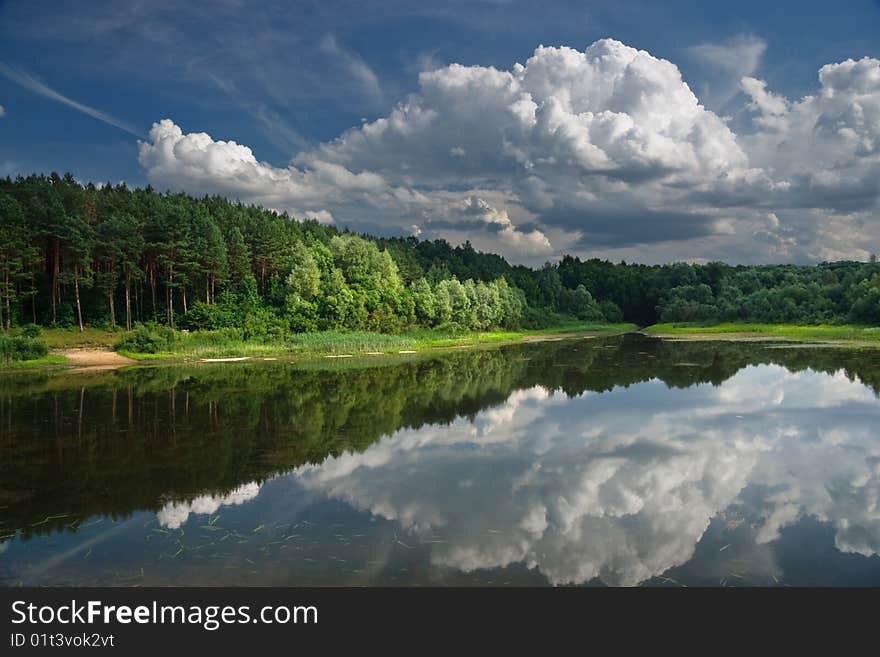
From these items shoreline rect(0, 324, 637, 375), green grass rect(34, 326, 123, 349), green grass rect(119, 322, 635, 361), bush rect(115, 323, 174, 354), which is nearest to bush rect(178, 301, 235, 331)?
green grass rect(119, 322, 635, 361)

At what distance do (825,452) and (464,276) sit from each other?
114195 millimetres

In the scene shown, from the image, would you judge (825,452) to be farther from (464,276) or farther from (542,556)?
(464,276)

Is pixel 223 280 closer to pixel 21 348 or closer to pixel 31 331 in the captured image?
pixel 31 331

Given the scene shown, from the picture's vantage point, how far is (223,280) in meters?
68.4

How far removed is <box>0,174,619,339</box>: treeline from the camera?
2249 inches

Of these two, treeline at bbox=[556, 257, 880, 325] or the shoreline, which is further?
treeline at bbox=[556, 257, 880, 325]

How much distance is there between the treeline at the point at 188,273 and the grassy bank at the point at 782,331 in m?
35.3

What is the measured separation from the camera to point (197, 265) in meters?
62.6

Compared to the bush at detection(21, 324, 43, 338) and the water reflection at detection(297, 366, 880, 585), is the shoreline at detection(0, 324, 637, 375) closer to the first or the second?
the bush at detection(21, 324, 43, 338)

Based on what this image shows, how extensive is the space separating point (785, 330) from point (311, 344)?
67.2 meters

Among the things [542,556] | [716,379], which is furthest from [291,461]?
[716,379]

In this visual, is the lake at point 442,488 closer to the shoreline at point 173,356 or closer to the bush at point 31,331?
the shoreline at point 173,356

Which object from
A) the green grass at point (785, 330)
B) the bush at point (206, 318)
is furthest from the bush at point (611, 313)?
the bush at point (206, 318)

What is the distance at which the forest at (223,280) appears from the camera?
5753cm
